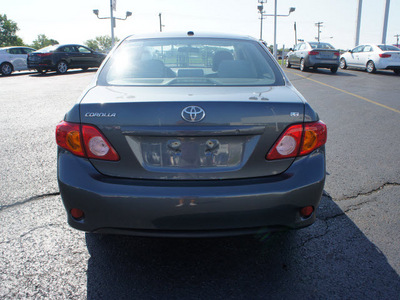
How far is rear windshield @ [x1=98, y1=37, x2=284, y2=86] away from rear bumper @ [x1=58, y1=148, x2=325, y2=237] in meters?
0.84

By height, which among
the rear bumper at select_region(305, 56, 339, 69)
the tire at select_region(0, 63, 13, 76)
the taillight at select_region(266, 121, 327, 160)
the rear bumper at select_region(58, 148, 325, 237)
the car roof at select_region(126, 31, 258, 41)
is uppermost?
the car roof at select_region(126, 31, 258, 41)

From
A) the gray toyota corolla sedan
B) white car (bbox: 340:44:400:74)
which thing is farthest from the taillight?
white car (bbox: 340:44:400:74)

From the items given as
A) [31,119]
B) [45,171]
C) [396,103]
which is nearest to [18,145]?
[45,171]

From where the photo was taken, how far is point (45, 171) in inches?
176

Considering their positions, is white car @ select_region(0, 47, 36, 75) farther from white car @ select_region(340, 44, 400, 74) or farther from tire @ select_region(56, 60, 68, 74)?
white car @ select_region(340, 44, 400, 74)

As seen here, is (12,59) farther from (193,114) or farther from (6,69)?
(193,114)

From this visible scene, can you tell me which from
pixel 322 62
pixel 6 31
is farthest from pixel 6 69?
pixel 6 31

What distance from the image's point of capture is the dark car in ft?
64.5

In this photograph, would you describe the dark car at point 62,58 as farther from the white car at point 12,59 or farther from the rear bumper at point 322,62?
the rear bumper at point 322,62

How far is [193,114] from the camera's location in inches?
85.3

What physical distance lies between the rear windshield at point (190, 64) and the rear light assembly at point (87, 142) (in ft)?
2.01

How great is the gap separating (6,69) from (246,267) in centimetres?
2191

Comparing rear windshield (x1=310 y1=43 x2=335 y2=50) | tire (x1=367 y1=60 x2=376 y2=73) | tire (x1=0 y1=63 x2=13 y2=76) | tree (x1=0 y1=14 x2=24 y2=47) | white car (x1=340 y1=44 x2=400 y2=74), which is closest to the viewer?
white car (x1=340 y1=44 x2=400 y2=74)

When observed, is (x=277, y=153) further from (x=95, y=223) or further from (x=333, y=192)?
(x=333, y=192)
